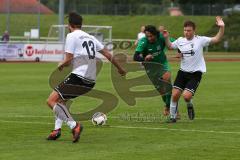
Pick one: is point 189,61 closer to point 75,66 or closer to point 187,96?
point 187,96

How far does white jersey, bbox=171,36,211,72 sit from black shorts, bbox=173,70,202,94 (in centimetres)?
11

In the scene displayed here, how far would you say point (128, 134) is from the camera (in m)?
13.4

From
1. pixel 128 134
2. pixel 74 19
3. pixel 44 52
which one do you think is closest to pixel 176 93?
pixel 128 134

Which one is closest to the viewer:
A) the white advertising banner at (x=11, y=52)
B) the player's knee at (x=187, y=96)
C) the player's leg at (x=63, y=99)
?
the player's leg at (x=63, y=99)

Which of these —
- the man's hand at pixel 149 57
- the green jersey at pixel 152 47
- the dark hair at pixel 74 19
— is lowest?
the man's hand at pixel 149 57

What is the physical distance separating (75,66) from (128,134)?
71.0 inches

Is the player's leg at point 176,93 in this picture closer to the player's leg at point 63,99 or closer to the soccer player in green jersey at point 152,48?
the soccer player in green jersey at point 152,48

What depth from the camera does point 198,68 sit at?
15.7 meters

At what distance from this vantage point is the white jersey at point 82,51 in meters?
12.3

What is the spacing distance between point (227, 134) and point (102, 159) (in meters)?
3.71

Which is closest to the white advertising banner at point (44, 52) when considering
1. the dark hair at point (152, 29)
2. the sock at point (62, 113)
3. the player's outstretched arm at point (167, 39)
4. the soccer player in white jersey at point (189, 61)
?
the dark hair at point (152, 29)

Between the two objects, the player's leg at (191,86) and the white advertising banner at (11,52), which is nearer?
the player's leg at (191,86)

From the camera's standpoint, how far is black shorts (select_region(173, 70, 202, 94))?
15.6 meters

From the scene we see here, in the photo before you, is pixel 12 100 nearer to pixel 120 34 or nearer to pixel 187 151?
pixel 187 151
